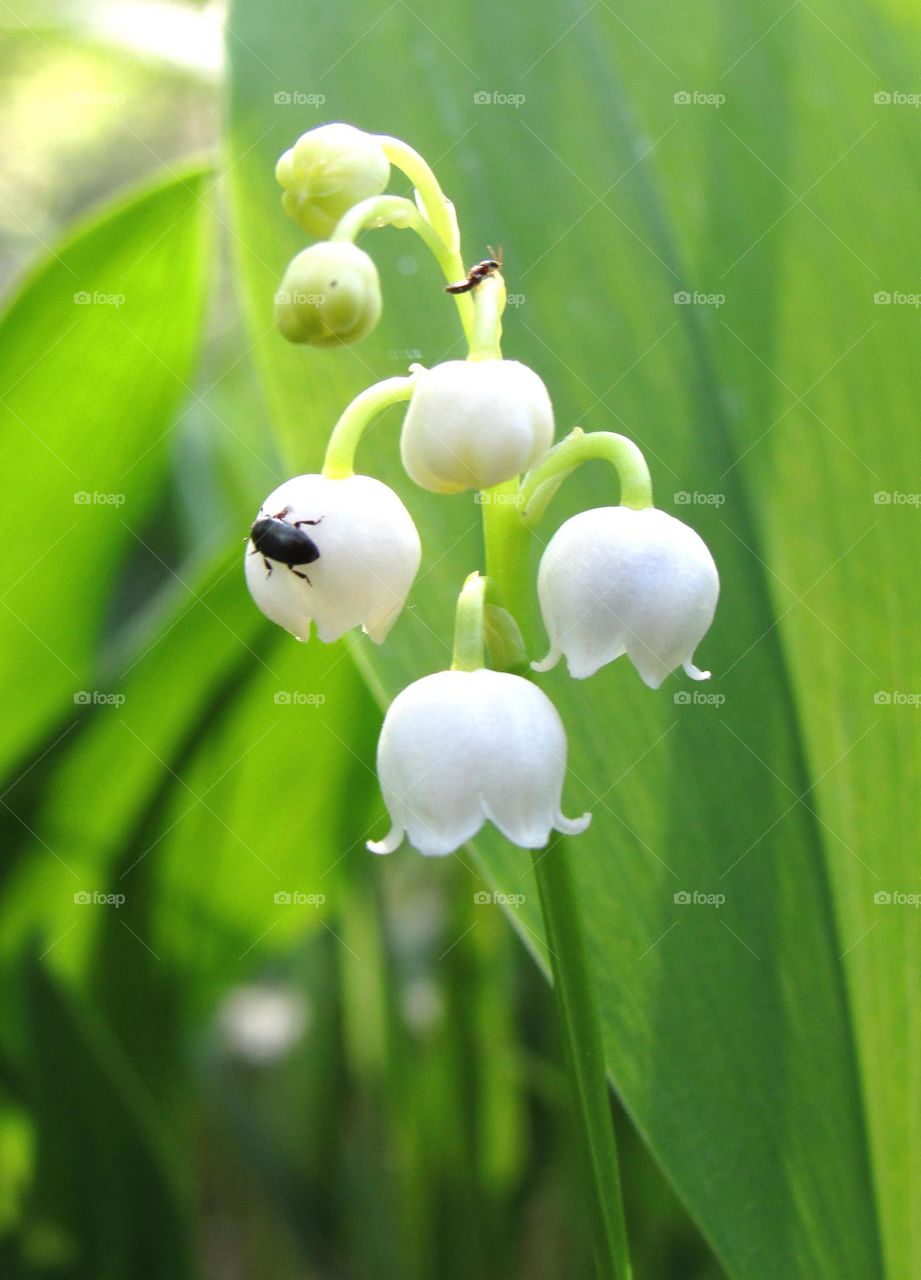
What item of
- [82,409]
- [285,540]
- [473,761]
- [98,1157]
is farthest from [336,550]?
[98,1157]

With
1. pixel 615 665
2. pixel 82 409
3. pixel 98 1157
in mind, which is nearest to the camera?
pixel 615 665

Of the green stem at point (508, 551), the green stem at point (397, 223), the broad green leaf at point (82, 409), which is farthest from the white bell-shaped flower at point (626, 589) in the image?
the broad green leaf at point (82, 409)

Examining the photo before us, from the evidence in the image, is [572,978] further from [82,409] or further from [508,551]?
[82,409]

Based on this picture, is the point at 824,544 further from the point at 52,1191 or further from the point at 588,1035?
the point at 52,1191

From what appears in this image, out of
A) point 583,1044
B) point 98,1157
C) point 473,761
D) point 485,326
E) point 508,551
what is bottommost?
point 98,1157

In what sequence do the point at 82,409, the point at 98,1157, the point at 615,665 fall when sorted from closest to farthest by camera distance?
1. the point at 615,665
2. the point at 82,409
3. the point at 98,1157

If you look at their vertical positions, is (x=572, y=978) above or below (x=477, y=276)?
below

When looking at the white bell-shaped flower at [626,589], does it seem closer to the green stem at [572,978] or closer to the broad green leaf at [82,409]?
the green stem at [572,978]

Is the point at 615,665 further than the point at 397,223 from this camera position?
Yes
